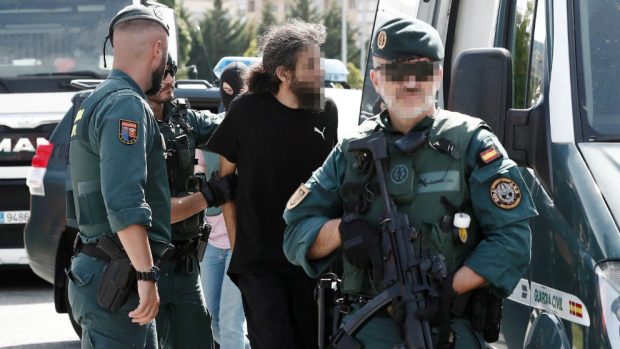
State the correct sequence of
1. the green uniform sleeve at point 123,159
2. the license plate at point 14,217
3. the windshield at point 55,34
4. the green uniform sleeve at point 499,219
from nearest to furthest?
the green uniform sleeve at point 499,219
the green uniform sleeve at point 123,159
the license plate at point 14,217
the windshield at point 55,34

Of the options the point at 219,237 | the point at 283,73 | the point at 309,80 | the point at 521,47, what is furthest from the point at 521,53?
the point at 219,237

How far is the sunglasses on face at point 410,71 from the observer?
3.35 metres

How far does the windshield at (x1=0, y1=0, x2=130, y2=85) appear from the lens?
36.4ft

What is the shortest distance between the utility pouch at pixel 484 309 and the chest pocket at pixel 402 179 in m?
0.34

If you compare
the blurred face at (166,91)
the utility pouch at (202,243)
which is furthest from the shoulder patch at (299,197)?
the blurred face at (166,91)

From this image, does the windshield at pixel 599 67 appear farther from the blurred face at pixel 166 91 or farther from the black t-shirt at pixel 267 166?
the blurred face at pixel 166 91

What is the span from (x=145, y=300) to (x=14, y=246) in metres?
5.99

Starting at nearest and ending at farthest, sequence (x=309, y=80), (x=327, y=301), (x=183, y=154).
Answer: (x=327, y=301) < (x=309, y=80) < (x=183, y=154)

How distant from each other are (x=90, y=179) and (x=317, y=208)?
1.00 meters

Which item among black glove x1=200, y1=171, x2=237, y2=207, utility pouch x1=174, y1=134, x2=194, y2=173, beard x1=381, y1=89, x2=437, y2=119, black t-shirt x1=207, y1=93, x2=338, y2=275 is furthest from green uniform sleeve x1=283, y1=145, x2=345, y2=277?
utility pouch x1=174, y1=134, x2=194, y2=173

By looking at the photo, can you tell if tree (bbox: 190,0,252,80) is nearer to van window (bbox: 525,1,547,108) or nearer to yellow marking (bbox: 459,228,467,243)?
van window (bbox: 525,1,547,108)

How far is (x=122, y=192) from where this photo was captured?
3.93 metres

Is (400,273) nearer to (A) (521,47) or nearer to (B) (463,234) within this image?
(B) (463,234)

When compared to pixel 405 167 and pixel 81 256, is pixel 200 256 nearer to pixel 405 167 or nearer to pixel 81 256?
pixel 81 256
